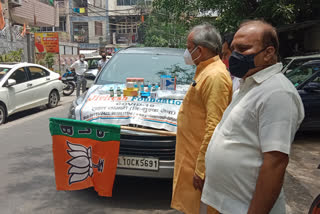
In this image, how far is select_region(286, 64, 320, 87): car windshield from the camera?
5988mm

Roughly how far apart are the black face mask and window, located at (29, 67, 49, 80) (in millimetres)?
8436

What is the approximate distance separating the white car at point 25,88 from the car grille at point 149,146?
5542 mm

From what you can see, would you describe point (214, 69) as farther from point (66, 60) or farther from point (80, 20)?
point (80, 20)

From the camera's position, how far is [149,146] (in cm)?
A: 316

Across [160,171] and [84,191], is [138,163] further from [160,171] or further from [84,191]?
[84,191]

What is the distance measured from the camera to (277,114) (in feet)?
4.15

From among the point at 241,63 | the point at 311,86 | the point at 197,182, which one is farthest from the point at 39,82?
the point at 241,63

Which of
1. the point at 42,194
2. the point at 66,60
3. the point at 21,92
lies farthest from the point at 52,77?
the point at 66,60

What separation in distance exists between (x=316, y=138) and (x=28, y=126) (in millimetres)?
6319

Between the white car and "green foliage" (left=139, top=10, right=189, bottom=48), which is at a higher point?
"green foliage" (left=139, top=10, right=189, bottom=48)

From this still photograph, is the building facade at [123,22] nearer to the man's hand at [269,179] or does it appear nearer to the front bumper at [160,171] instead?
the front bumper at [160,171]

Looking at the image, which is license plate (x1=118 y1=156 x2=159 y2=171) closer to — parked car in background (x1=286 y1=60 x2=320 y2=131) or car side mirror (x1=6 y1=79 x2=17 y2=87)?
parked car in background (x1=286 y1=60 x2=320 y2=131)

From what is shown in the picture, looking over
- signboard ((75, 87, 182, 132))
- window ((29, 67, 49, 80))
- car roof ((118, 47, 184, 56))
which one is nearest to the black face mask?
signboard ((75, 87, 182, 132))

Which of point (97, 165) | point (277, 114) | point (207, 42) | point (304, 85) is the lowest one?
point (97, 165)
